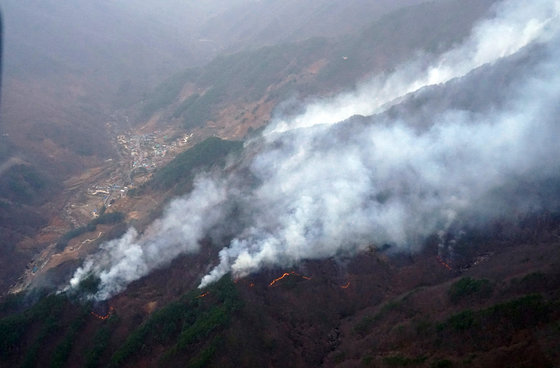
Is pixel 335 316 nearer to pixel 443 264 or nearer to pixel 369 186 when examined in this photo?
pixel 443 264

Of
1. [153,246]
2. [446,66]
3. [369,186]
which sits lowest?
[369,186]

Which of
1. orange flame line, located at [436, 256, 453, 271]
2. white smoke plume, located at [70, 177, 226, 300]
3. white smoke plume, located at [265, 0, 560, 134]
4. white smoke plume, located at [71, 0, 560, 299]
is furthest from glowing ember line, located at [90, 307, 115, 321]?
white smoke plume, located at [265, 0, 560, 134]

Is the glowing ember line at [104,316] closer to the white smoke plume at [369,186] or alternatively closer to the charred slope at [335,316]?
the charred slope at [335,316]

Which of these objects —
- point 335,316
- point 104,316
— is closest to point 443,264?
point 335,316

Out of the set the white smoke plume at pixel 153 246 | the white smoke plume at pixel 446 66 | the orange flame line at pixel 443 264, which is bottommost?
the orange flame line at pixel 443 264

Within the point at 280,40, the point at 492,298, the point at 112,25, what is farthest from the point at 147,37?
the point at 492,298

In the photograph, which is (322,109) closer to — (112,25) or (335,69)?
(335,69)

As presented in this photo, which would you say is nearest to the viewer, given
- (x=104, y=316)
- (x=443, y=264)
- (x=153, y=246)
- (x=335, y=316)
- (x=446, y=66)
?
(x=335, y=316)

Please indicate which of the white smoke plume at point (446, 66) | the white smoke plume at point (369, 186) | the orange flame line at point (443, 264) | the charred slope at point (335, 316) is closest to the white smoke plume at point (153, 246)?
the white smoke plume at point (369, 186)
